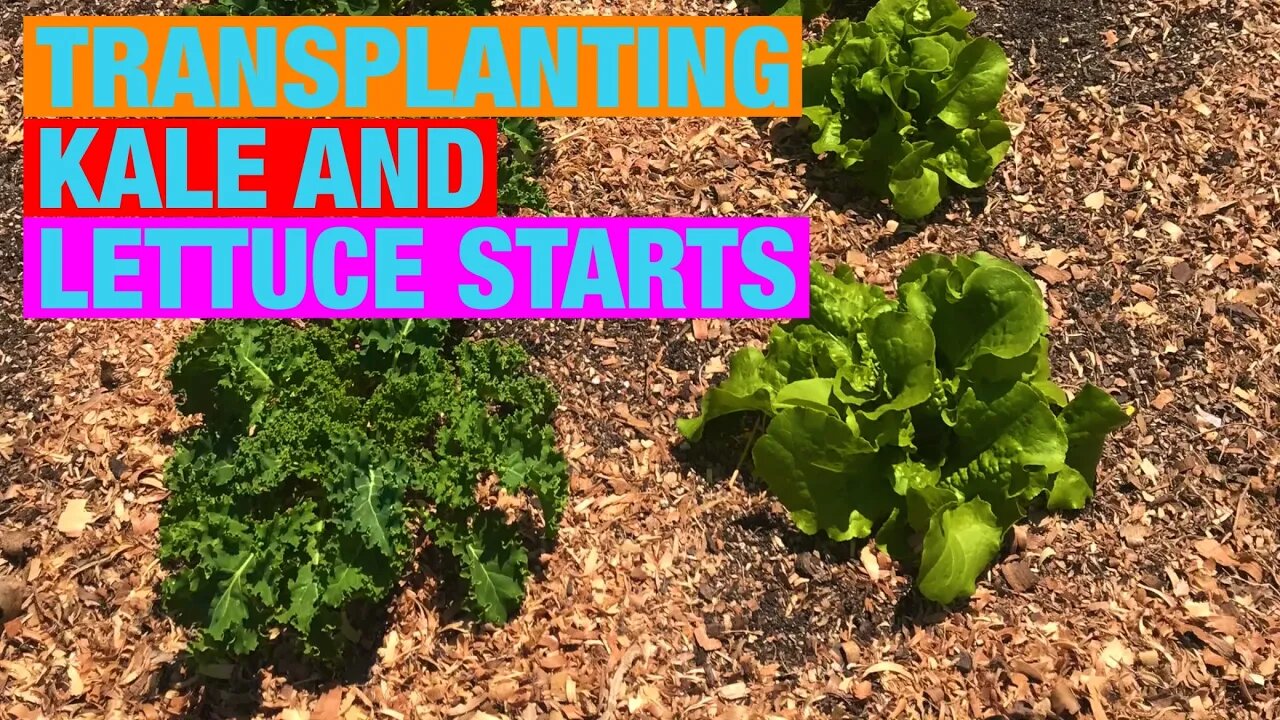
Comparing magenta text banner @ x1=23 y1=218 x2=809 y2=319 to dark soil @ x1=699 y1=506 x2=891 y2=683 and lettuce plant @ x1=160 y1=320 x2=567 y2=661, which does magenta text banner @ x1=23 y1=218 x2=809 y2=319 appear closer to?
lettuce plant @ x1=160 y1=320 x2=567 y2=661

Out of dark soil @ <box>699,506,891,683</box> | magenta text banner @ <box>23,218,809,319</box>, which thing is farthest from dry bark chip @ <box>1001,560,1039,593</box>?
magenta text banner @ <box>23,218,809,319</box>

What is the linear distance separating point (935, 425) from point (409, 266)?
2.34 metres

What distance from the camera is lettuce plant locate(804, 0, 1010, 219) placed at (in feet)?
15.1

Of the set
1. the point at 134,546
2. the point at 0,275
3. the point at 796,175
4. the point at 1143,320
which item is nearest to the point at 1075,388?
the point at 1143,320

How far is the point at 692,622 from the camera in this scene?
12.1 feet

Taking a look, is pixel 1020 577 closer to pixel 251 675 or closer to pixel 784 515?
pixel 784 515

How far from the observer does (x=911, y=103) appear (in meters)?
4.63

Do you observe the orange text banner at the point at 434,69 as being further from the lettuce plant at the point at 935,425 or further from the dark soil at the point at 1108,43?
the lettuce plant at the point at 935,425

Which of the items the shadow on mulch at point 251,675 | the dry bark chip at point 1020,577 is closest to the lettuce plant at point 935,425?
the dry bark chip at point 1020,577

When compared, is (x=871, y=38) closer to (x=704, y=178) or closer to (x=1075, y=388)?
(x=704, y=178)

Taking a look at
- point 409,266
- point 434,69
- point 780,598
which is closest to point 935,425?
point 780,598

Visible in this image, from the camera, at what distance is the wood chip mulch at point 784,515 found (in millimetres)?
3562

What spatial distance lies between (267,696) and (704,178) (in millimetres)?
2812

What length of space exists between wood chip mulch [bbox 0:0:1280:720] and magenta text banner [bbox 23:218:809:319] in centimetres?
12
